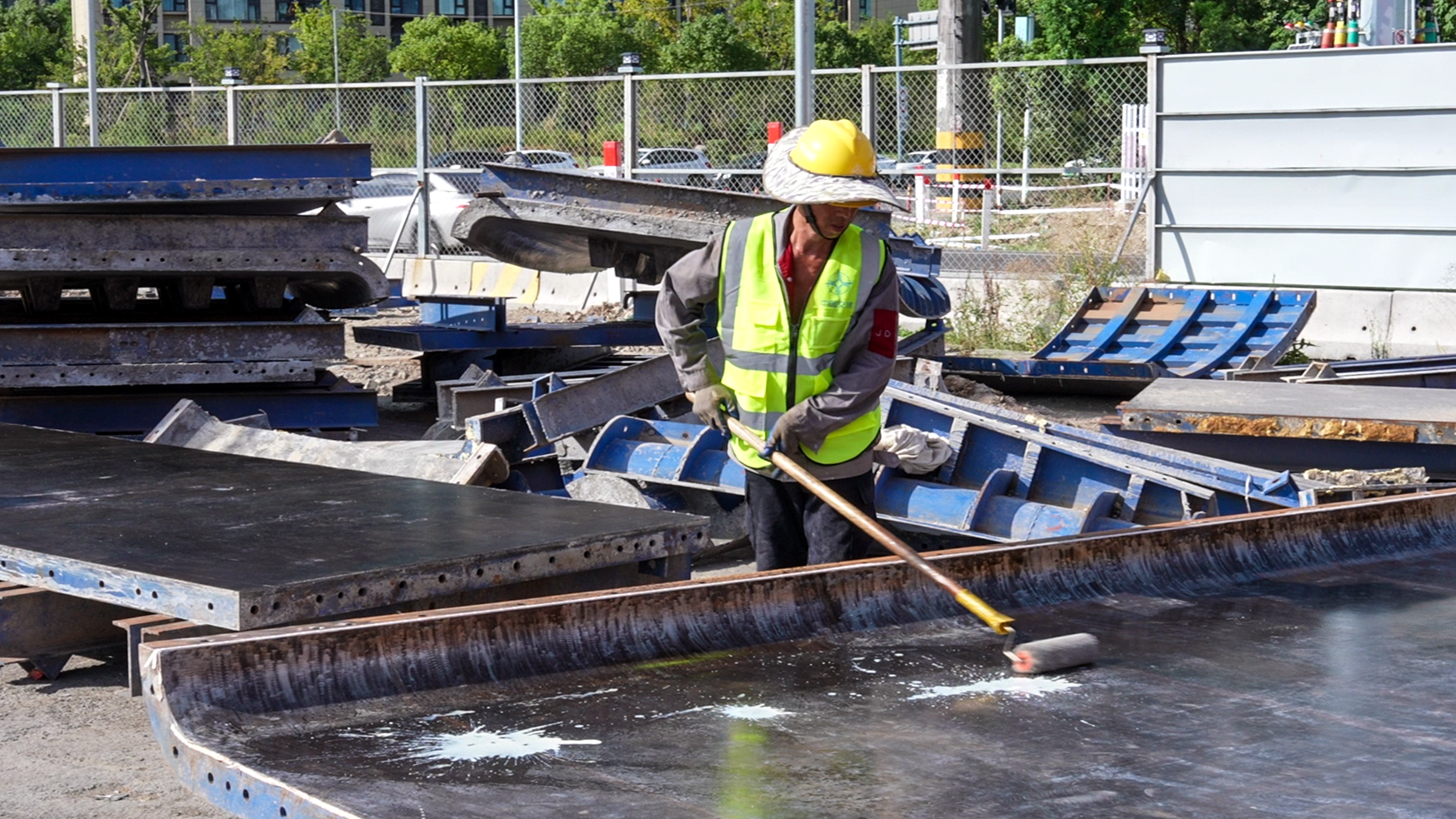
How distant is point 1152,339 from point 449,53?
49897mm

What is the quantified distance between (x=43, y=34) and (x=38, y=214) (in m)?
52.8

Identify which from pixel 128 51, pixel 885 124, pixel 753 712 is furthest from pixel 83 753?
pixel 128 51

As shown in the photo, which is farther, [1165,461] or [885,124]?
[885,124]

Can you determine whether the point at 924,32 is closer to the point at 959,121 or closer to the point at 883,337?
the point at 959,121

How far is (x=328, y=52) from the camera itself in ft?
202

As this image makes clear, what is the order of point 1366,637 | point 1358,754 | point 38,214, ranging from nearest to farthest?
point 1358,754 → point 1366,637 → point 38,214

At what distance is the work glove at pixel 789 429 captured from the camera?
445cm

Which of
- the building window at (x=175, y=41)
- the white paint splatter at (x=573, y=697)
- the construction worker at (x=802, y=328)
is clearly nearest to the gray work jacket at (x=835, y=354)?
the construction worker at (x=802, y=328)

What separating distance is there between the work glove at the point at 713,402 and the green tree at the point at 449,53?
2076 inches

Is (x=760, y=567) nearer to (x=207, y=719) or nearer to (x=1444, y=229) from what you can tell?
(x=207, y=719)

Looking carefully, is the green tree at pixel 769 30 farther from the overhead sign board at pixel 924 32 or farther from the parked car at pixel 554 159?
the parked car at pixel 554 159

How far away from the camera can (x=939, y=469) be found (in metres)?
6.63

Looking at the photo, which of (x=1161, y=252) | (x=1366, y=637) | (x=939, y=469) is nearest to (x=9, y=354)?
(x=939, y=469)

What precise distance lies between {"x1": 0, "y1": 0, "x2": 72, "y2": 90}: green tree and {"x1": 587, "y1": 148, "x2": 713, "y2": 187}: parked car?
1558 inches
